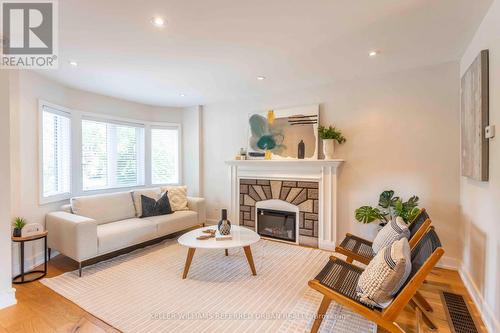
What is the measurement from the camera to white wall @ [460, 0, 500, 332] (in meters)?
1.87

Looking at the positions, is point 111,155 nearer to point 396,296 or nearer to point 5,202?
point 5,202

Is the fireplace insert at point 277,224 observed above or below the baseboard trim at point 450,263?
above

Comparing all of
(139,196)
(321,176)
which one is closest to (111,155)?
→ (139,196)

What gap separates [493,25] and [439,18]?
370mm

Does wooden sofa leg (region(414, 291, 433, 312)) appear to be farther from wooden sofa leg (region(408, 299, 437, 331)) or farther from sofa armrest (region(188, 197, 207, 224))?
sofa armrest (region(188, 197, 207, 224))

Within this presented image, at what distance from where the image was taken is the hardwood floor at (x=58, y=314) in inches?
77.7

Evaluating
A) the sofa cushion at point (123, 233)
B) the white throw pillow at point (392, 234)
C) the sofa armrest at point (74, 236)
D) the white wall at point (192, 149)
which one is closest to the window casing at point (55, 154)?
the sofa armrest at point (74, 236)

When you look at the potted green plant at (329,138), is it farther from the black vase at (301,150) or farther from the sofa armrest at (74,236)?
the sofa armrest at (74,236)

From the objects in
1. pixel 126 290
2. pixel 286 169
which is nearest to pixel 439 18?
pixel 286 169

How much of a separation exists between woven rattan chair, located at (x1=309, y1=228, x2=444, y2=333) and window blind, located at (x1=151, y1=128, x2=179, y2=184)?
4.00 m

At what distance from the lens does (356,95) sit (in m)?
3.59

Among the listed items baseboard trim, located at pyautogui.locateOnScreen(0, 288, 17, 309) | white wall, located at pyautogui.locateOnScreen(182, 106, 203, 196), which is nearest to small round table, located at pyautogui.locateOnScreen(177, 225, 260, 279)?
baseboard trim, located at pyautogui.locateOnScreen(0, 288, 17, 309)

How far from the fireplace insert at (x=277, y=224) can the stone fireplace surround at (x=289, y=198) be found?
116 mm

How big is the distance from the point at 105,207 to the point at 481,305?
4.40m
